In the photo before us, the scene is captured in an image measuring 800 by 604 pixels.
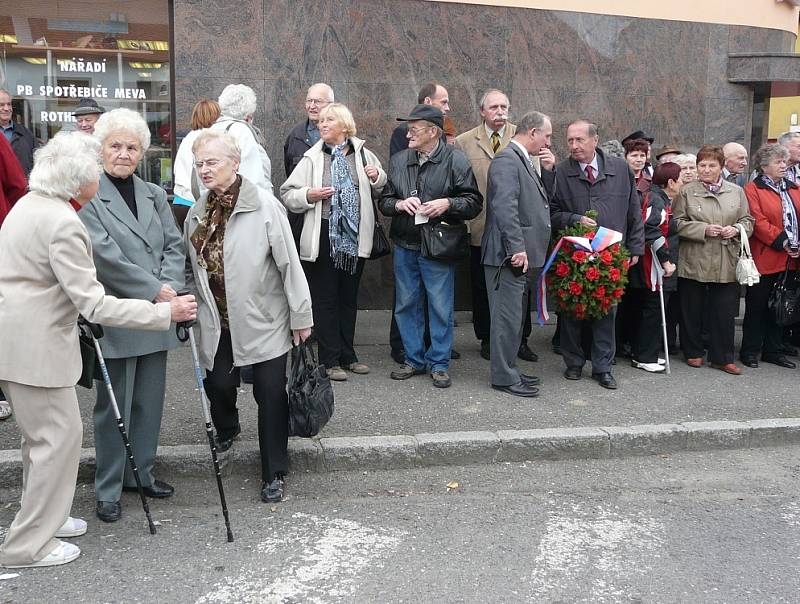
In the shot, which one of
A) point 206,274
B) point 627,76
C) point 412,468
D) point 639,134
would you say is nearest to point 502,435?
point 412,468

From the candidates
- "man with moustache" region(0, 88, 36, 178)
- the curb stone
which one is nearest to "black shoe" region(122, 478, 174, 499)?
the curb stone

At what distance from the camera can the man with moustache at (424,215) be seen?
21.1 feet

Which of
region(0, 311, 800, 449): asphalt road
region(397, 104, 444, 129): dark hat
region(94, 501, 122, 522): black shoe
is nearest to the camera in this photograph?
region(94, 501, 122, 522): black shoe

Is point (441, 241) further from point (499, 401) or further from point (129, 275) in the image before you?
point (129, 275)

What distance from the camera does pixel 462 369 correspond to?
7.20 meters

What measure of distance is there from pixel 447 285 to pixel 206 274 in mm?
2409

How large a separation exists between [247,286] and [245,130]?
7.22ft

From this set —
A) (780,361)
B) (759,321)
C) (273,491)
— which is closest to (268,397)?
(273,491)

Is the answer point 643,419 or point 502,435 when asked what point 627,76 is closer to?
point 643,419

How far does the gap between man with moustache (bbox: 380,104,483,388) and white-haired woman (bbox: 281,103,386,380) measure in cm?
20

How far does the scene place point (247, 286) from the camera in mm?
4555

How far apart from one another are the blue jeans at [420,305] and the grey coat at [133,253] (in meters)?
2.39

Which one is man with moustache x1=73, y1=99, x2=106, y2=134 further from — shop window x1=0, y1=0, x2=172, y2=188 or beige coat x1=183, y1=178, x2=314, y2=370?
beige coat x1=183, y1=178, x2=314, y2=370

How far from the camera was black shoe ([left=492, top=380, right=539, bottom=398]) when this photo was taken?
255 inches
